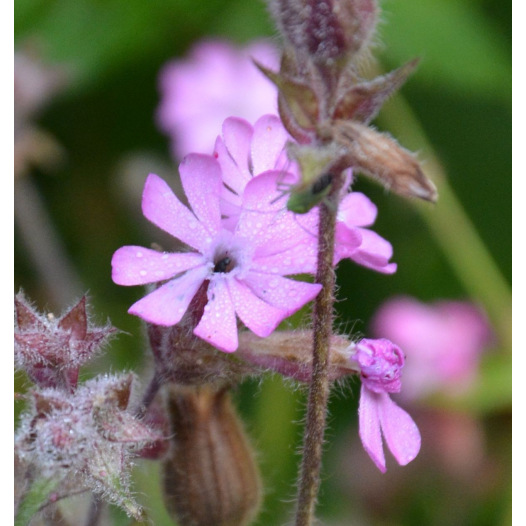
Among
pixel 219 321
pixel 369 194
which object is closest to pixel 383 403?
pixel 219 321

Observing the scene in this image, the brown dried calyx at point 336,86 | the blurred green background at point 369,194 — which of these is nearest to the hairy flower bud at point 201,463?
the brown dried calyx at point 336,86

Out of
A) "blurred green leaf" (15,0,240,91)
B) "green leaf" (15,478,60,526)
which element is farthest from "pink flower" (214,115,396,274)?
"blurred green leaf" (15,0,240,91)

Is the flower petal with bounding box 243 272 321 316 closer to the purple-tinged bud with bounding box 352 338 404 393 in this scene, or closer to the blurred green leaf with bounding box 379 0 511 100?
the purple-tinged bud with bounding box 352 338 404 393

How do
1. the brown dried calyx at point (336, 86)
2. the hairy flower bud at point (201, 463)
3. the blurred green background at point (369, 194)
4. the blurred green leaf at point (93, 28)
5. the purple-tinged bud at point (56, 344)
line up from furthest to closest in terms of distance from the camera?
the blurred green leaf at point (93, 28), the blurred green background at point (369, 194), the hairy flower bud at point (201, 463), the purple-tinged bud at point (56, 344), the brown dried calyx at point (336, 86)

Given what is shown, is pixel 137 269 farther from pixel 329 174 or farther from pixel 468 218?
pixel 468 218

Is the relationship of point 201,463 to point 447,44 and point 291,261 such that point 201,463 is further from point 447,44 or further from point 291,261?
point 447,44

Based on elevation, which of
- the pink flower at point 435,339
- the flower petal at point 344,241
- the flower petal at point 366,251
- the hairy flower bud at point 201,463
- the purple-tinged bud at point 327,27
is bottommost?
the pink flower at point 435,339

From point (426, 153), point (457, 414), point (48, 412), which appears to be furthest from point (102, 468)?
point (426, 153)

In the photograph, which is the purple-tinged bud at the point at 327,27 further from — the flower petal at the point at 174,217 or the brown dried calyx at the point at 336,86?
the flower petal at the point at 174,217
